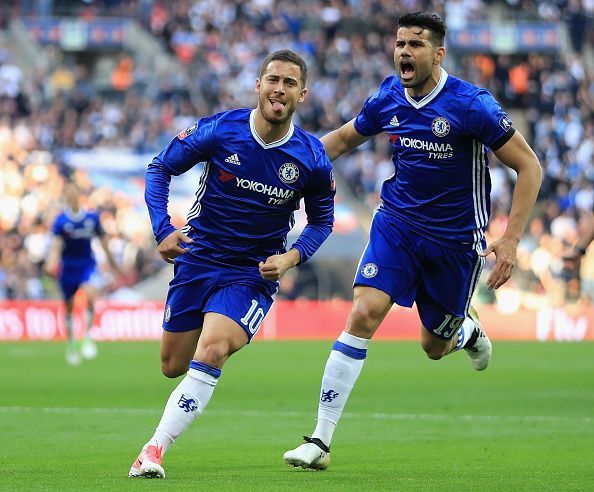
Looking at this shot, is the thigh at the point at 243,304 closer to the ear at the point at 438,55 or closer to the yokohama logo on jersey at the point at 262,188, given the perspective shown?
the yokohama logo on jersey at the point at 262,188

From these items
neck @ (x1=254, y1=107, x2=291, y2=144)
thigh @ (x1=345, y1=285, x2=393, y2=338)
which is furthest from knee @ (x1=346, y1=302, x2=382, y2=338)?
neck @ (x1=254, y1=107, x2=291, y2=144)

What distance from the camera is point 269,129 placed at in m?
8.84

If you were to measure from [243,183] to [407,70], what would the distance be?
4.41ft

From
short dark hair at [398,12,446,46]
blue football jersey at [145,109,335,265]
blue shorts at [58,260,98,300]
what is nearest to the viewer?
blue football jersey at [145,109,335,265]

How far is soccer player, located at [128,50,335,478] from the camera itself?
8.61 meters

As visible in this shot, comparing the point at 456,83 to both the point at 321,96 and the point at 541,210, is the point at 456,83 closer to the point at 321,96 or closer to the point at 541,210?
the point at 541,210

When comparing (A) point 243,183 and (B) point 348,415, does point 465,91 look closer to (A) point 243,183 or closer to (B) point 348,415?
(A) point 243,183

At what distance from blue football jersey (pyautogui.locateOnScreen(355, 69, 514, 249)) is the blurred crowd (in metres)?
20.3

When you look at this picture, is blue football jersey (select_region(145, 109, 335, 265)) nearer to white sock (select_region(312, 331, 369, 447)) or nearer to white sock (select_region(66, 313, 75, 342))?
white sock (select_region(312, 331, 369, 447))

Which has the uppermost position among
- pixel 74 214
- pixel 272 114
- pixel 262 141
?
pixel 272 114

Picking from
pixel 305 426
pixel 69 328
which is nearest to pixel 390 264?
pixel 305 426

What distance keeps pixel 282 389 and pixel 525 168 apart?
25.8 ft

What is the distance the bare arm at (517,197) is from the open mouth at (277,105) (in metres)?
1.48

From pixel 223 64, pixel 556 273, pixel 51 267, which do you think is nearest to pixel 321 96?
pixel 223 64
